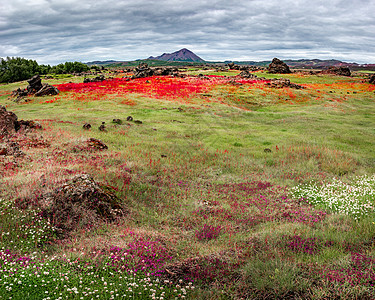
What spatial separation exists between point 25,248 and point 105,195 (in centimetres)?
333

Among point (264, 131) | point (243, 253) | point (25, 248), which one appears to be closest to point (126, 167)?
point (25, 248)

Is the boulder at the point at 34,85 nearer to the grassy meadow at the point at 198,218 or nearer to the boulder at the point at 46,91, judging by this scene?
the boulder at the point at 46,91

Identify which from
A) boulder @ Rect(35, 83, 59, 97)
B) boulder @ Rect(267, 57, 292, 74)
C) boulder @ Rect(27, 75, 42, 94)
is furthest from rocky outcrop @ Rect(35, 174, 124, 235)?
boulder @ Rect(267, 57, 292, 74)

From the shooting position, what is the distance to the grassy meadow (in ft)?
19.8

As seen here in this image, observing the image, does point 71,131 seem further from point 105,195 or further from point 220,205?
point 220,205

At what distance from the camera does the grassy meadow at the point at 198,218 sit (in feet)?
19.8

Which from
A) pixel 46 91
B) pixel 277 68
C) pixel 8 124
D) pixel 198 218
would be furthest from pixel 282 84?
pixel 198 218

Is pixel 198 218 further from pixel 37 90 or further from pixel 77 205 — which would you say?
pixel 37 90

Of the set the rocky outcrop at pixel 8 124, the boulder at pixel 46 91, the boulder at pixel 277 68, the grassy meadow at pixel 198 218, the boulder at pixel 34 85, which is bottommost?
the grassy meadow at pixel 198 218

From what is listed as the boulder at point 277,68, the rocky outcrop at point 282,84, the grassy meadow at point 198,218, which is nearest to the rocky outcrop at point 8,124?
the grassy meadow at point 198,218

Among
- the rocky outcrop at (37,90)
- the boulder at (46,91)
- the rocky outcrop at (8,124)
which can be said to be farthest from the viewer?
the rocky outcrop at (37,90)

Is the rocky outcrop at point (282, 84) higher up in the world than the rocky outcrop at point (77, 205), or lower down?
higher up

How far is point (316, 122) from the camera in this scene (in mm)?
32062

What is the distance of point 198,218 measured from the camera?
34.0 feet
